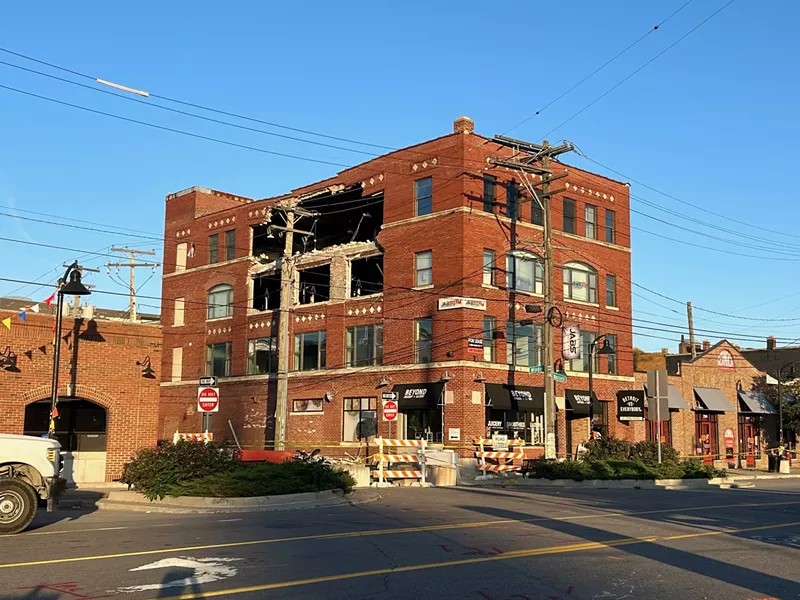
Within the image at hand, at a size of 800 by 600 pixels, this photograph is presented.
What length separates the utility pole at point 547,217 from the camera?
34.8 metres

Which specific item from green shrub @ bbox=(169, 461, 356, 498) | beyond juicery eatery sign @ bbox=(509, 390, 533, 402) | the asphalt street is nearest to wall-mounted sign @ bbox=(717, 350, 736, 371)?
beyond juicery eatery sign @ bbox=(509, 390, 533, 402)

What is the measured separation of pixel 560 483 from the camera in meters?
30.1

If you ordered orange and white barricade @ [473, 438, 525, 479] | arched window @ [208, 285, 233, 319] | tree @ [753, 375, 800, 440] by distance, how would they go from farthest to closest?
tree @ [753, 375, 800, 440] < arched window @ [208, 285, 233, 319] < orange and white barricade @ [473, 438, 525, 479]

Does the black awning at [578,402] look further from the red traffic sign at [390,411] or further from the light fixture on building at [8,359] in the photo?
the light fixture on building at [8,359]

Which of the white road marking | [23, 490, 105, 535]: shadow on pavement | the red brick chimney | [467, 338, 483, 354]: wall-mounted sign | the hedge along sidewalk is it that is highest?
the red brick chimney

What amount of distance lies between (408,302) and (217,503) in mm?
23170

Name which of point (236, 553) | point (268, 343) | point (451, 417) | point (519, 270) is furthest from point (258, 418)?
point (236, 553)

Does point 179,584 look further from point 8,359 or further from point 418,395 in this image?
point 418,395

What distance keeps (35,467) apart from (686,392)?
4210cm

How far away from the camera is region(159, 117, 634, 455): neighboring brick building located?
129 ft

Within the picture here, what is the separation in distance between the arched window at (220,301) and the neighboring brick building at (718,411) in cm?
2509

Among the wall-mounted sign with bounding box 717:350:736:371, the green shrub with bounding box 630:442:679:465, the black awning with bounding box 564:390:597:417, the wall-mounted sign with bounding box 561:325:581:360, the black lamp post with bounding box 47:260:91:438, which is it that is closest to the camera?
the black lamp post with bounding box 47:260:91:438

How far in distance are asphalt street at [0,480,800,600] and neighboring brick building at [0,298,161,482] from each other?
915 cm

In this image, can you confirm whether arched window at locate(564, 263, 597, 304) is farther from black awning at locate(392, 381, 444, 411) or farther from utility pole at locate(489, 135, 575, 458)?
black awning at locate(392, 381, 444, 411)
